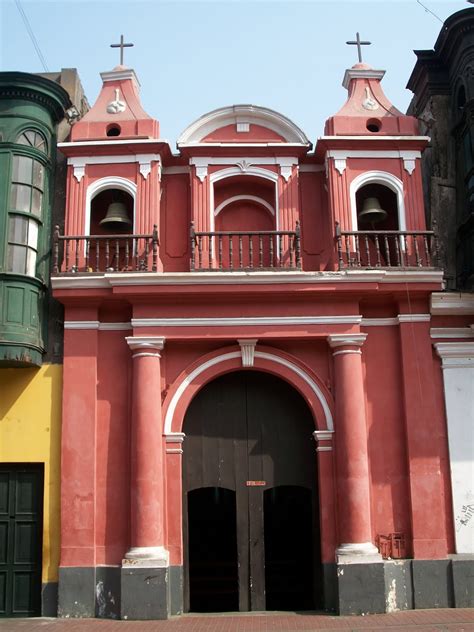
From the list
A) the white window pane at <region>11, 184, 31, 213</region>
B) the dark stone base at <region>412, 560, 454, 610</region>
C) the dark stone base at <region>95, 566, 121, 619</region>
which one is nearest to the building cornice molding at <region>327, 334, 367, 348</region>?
the dark stone base at <region>412, 560, 454, 610</region>

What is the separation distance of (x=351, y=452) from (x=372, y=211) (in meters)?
4.46

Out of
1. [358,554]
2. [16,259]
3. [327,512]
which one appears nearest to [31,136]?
[16,259]

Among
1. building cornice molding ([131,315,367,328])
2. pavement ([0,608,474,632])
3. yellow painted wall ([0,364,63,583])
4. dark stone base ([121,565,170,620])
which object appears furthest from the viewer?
building cornice molding ([131,315,367,328])

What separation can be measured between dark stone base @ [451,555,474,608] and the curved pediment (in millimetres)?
7834

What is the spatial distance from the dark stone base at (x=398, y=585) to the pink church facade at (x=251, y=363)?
0.03 meters

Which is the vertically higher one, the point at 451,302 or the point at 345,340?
the point at 451,302

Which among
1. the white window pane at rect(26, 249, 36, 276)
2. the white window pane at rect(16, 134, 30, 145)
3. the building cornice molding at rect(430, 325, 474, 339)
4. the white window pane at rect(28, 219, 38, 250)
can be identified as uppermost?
the white window pane at rect(16, 134, 30, 145)

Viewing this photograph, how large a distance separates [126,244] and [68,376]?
2597 mm

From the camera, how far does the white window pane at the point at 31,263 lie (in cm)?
1356

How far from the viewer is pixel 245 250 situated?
1447 cm

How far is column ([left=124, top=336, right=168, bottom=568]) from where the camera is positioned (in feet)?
40.8

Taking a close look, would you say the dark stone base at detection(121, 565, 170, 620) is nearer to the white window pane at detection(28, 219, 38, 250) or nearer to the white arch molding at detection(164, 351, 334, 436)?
the white arch molding at detection(164, 351, 334, 436)

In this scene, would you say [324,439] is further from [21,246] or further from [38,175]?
[38,175]

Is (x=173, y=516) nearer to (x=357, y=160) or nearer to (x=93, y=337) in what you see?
(x=93, y=337)
